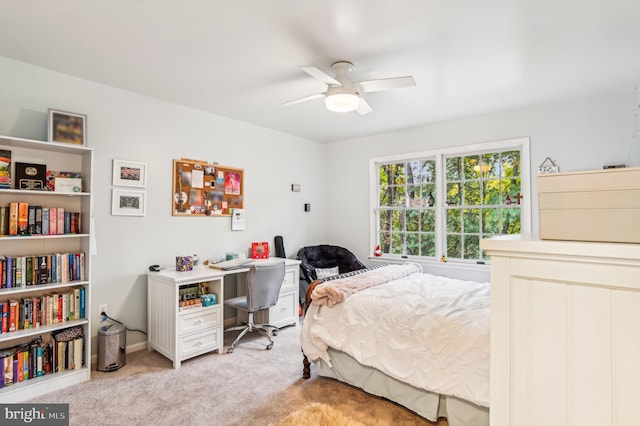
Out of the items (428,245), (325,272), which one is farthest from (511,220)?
(325,272)

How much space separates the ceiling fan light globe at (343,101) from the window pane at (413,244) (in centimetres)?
260

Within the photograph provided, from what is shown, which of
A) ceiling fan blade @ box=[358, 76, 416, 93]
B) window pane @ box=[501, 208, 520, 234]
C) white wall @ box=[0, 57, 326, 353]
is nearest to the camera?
ceiling fan blade @ box=[358, 76, 416, 93]

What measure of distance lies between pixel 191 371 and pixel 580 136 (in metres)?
4.42

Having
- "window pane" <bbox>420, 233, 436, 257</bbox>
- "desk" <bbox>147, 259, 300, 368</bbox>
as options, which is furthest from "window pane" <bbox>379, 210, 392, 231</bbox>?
"desk" <bbox>147, 259, 300, 368</bbox>

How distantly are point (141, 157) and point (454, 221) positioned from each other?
378 centimetres

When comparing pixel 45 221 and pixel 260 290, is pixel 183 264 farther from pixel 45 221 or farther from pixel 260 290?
pixel 45 221

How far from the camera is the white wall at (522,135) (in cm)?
330

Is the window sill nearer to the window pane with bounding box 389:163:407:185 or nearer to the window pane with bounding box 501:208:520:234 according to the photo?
the window pane with bounding box 501:208:520:234

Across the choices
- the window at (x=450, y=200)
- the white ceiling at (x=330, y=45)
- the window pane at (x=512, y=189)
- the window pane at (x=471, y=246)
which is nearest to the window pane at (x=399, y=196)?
the window at (x=450, y=200)

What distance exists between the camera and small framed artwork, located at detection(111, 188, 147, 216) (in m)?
3.24

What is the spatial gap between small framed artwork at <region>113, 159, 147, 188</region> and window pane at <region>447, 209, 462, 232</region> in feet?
12.0

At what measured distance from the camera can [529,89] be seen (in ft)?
10.5

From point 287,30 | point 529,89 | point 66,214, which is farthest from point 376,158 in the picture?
point 66,214

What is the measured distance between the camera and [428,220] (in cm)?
462
